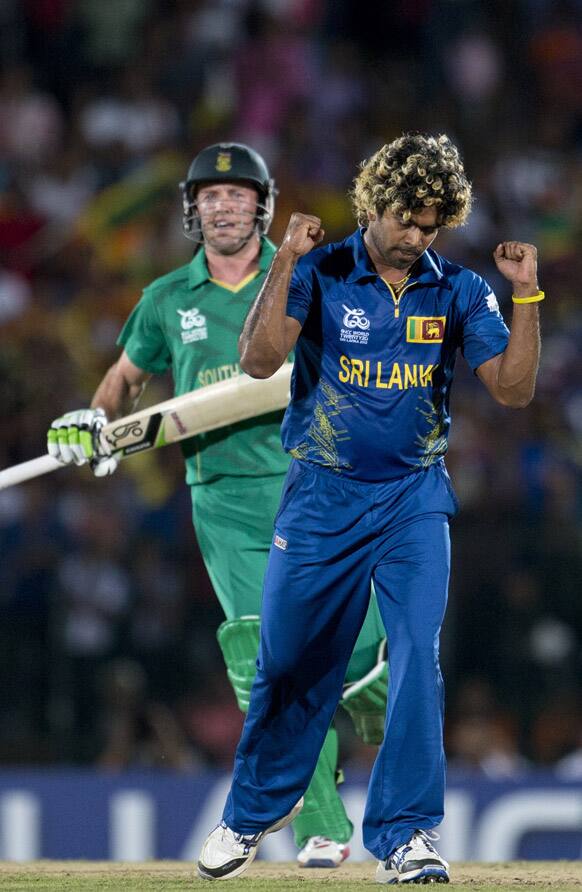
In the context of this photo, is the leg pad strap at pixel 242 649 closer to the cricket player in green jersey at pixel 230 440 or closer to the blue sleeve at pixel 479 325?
the cricket player in green jersey at pixel 230 440

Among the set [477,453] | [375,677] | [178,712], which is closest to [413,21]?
[477,453]

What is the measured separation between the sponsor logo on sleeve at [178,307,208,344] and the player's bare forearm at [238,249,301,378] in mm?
1158

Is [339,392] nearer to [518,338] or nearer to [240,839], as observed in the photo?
[518,338]

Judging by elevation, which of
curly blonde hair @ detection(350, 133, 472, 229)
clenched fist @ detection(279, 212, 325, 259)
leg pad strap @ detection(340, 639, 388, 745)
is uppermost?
curly blonde hair @ detection(350, 133, 472, 229)

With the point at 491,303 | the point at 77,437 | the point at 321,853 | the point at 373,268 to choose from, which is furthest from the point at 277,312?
the point at 321,853

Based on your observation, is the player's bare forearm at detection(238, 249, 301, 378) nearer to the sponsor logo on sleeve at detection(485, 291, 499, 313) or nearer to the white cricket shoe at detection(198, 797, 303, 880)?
the sponsor logo on sleeve at detection(485, 291, 499, 313)

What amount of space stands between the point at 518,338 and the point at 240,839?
1.52m

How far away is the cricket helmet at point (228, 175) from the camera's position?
5152mm

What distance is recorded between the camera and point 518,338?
3936 mm

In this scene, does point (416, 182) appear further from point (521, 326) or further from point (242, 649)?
point (242, 649)

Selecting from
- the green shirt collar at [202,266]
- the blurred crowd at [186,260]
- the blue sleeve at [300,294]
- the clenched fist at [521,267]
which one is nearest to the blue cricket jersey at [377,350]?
the blue sleeve at [300,294]

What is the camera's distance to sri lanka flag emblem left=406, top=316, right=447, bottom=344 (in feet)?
13.2

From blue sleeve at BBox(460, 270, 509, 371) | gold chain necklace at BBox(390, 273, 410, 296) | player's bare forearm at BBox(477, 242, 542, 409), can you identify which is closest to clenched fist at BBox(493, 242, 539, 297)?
player's bare forearm at BBox(477, 242, 542, 409)

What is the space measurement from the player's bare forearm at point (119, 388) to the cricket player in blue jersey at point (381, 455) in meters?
1.26
